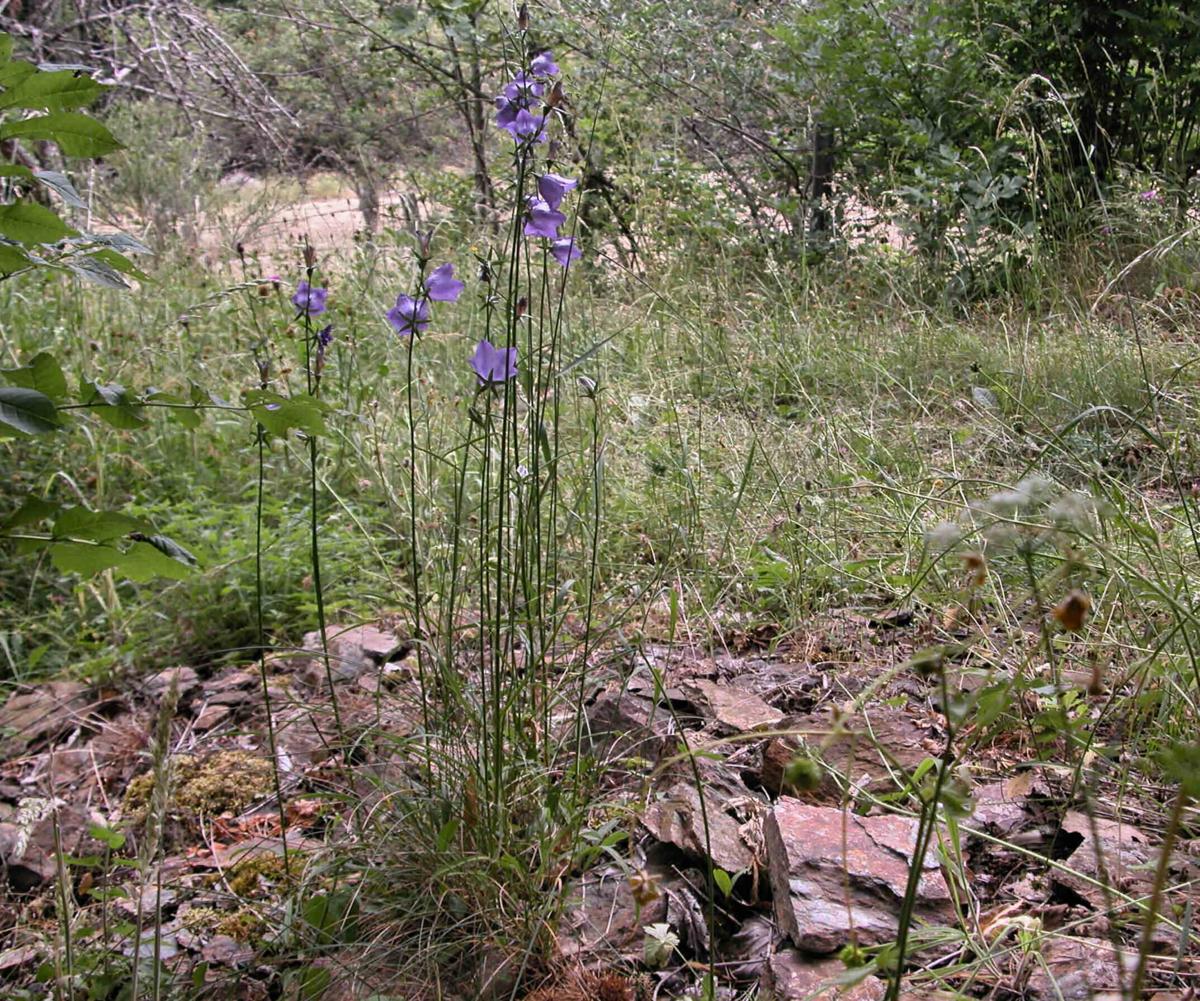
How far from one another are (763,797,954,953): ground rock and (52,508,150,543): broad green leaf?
0.93 metres

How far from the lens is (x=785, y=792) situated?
67.7 inches

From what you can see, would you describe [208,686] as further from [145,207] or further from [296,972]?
[145,207]

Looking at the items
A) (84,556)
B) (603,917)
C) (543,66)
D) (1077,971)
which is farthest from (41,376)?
(1077,971)

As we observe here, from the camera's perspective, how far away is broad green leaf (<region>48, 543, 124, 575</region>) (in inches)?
45.3

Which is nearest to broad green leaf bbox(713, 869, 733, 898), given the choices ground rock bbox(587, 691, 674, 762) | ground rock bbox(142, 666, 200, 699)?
ground rock bbox(587, 691, 674, 762)

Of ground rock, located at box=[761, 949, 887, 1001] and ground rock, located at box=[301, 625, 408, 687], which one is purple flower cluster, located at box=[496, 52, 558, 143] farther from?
ground rock, located at box=[301, 625, 408, 687]

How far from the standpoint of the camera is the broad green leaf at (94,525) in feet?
3.78

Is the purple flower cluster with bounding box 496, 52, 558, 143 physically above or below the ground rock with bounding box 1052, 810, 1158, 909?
above

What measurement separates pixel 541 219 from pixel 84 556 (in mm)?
811

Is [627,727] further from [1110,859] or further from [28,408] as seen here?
[28,408]

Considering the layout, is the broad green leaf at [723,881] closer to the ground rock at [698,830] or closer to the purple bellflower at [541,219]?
the ground rock at [698,830]

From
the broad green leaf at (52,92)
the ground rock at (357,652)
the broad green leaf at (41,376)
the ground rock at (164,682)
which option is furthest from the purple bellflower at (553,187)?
the ground rock at (164,682)

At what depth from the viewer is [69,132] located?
1107 mm

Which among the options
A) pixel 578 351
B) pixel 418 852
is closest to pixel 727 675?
pixel 418 852
